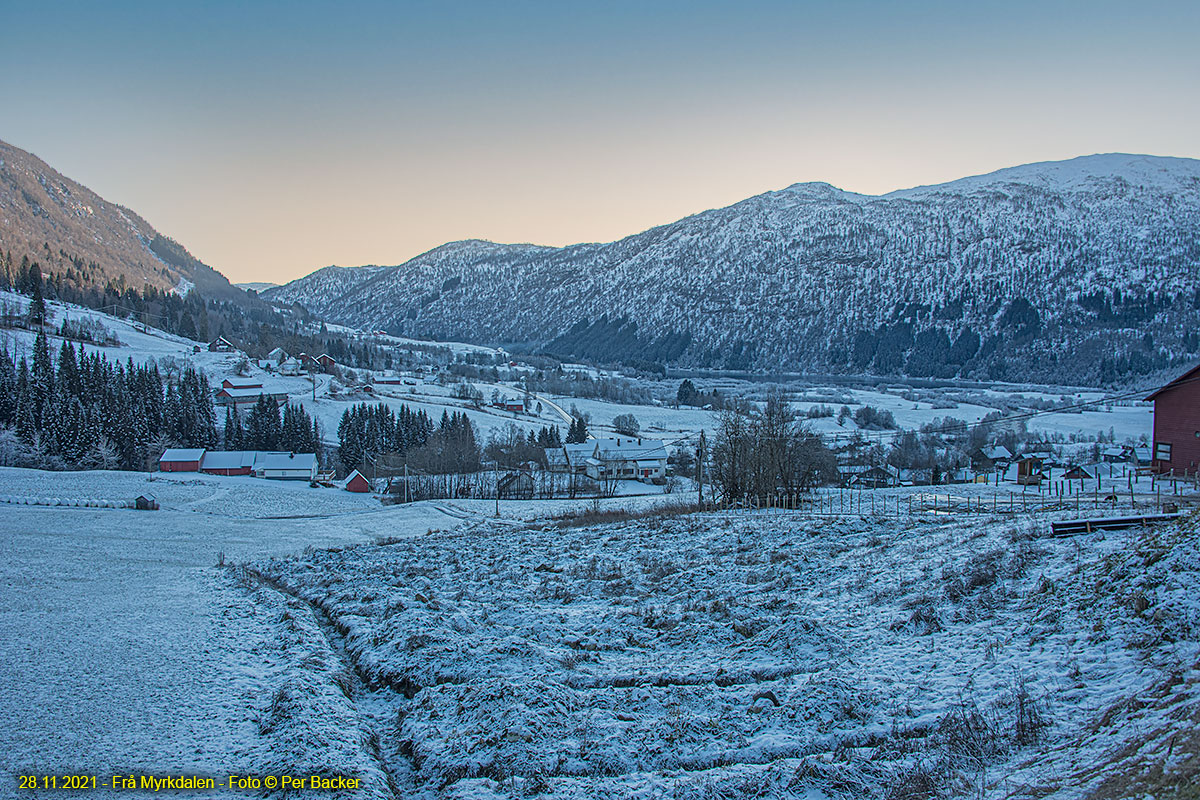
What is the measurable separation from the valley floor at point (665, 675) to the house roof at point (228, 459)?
63052 millimetres

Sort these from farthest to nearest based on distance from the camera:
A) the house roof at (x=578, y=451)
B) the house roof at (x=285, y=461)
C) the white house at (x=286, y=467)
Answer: the house roof at (x=578, y=451)
the house roof at (x=285, y=461)
the white house at (x=286, y=467)

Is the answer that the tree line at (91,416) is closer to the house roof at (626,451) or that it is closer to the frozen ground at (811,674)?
the house roof at (626,451)

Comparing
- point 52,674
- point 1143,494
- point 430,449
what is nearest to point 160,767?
point 52,674

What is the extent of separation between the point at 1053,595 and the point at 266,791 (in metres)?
11.1

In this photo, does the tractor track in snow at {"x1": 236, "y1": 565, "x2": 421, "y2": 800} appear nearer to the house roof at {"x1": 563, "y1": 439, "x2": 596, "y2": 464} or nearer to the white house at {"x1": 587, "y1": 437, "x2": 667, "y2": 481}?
the white house at {"x1": 587, "y1": 437, "x2": 667, "y2": 481}

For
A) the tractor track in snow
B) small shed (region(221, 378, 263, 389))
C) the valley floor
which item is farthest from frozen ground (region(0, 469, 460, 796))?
small shed (region(221, 378, 263, 389))

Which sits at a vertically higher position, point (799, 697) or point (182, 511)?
point (799, 697)

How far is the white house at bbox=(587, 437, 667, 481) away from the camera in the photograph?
7769 cm

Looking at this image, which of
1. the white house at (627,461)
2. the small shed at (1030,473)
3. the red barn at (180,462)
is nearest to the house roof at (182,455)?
the red barn at (180,462)

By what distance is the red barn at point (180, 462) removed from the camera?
238 feet

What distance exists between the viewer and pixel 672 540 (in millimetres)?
23016

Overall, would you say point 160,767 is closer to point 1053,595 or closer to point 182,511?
point 1053,595

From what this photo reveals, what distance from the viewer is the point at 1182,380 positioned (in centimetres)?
2973

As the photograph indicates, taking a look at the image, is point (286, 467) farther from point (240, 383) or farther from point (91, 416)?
point (240, 383)
